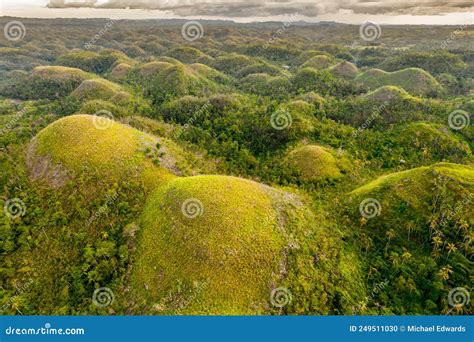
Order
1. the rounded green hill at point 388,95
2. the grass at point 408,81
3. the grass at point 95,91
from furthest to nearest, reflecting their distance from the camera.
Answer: the grass at point 408,81
the grass at point 95,91
the rounded green hill at point 388,95

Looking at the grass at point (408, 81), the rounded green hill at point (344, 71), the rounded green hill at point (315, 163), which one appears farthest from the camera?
the rounded green hill at point (344, 71)

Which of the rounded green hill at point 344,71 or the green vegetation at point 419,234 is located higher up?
the rounded green hill at point 344,71

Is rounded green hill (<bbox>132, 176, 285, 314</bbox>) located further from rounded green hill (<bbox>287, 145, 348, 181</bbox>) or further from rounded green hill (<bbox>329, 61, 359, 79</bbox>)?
rounded green hill (<bbox>329, 61, 359, 79</bbox>)

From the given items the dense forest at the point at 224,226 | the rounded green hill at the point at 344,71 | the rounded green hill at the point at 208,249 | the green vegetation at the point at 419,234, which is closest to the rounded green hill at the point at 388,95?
the dense forest at the point at 224,226

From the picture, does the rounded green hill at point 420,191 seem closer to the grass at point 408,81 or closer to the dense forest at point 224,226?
the dense forest at point 224,226

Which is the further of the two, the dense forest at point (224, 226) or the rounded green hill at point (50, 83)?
the rounded green hill at point (50, 83)

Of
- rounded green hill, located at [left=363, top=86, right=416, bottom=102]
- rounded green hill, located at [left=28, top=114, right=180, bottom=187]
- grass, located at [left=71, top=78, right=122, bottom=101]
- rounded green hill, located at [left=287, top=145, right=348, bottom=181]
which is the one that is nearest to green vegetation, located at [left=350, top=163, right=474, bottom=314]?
rounded green hill, located at [left=287, top=145, right=348, bottom=181]

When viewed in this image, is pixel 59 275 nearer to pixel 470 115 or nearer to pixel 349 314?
pixel 349 314
